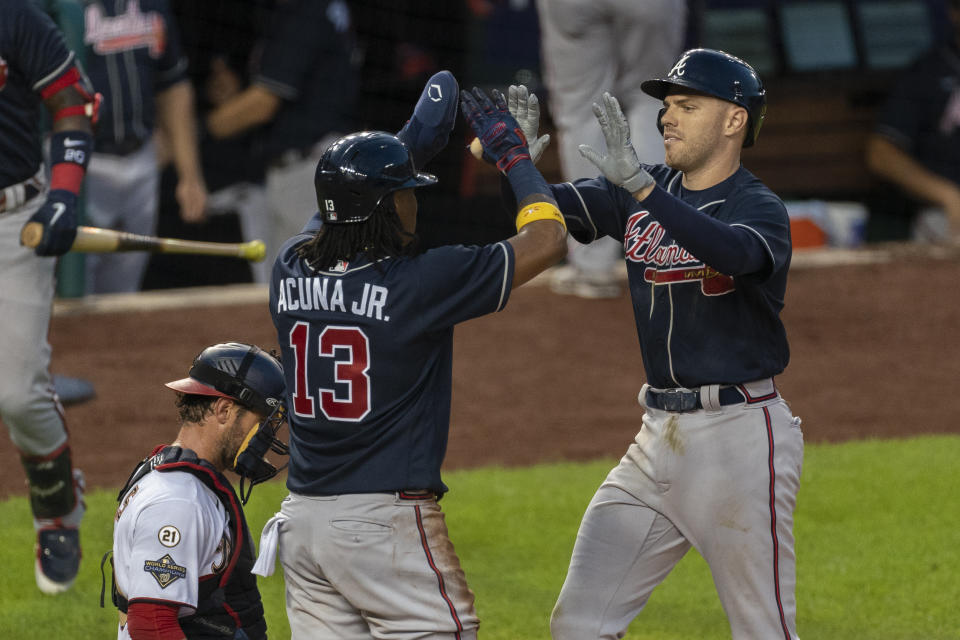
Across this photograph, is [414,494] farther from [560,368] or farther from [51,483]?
[560,368]

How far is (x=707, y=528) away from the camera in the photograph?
11.8 ft

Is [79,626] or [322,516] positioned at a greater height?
[322,516]

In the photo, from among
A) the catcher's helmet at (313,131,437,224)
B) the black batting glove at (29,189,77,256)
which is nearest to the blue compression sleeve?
the catcher's helmet at (313,131,437,224)

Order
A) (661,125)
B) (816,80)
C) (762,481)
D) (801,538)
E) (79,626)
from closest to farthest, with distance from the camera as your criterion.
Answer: (762,481), (661,125), (79,626), (801,538), (816,80)

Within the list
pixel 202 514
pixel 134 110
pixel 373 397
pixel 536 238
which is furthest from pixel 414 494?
pixel 134 110

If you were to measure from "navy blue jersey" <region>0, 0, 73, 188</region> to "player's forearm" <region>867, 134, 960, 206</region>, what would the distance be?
636cm

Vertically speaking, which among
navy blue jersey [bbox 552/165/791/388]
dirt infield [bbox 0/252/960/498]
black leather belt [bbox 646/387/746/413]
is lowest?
dirt infield [bbox 0/252/960/498]

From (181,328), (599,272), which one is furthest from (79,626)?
(599,272)

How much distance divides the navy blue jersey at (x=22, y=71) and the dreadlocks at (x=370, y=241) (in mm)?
2016

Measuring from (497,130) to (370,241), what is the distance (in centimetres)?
49

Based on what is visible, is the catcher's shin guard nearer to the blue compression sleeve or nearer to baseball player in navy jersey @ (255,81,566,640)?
baseball player in navy jersey @ (255,81,566,640)

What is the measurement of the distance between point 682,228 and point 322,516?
3.33 feet

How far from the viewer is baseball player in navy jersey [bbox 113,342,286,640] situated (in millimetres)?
3225

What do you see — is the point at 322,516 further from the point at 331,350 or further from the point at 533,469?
the point at 533,469
